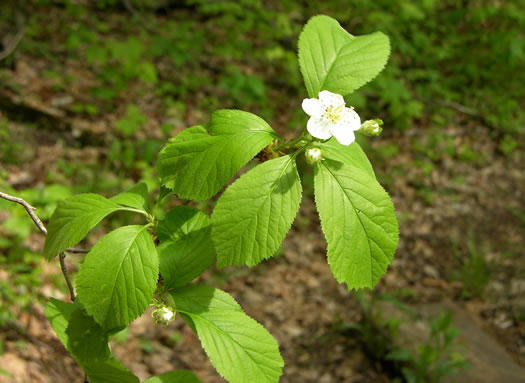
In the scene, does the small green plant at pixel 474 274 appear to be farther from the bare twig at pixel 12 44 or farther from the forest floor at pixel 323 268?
the bare twig at pixel 12 44

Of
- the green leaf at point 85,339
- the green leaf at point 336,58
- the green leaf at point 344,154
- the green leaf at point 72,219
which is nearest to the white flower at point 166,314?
the green leaf at point 85,339

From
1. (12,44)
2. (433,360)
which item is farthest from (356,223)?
(12,44)

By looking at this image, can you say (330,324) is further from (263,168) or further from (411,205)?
(263,168)

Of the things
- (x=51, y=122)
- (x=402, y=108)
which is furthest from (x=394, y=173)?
(x=51, y=122)

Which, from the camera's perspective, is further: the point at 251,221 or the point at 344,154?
the point at 344,154

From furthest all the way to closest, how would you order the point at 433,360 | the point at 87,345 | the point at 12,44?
the point at 12,44 → the point at 433,360 → the point at 87,345

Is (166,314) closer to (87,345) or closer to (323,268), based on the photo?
(87,345)
